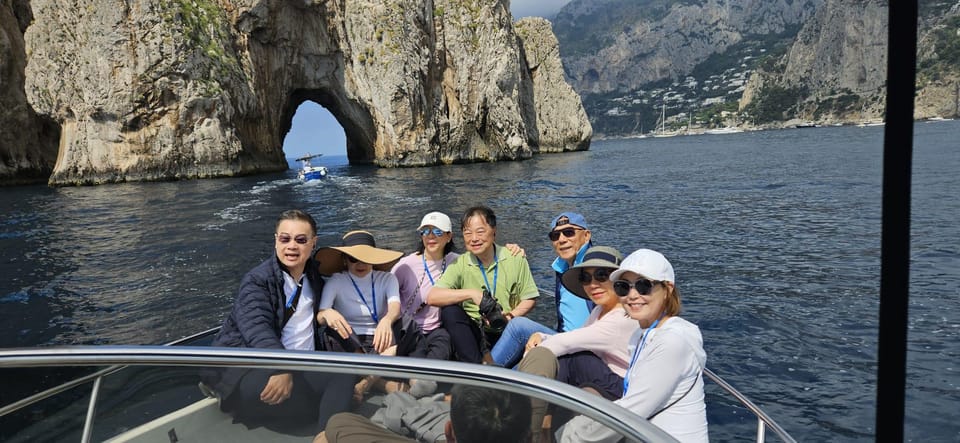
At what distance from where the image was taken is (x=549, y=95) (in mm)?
64938

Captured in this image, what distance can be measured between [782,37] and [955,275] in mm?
206882

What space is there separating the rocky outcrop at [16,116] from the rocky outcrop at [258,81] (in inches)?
139

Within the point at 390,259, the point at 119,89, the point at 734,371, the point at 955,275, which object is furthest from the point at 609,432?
the point at 119,89

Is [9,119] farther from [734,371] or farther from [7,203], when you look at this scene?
[734,371]

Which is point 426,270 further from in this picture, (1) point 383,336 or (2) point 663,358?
(2) point 663,358

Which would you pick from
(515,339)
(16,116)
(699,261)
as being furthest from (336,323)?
(16,116)

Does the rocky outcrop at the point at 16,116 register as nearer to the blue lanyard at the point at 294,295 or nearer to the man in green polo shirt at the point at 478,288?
the blue lanyard at the point at 294,295

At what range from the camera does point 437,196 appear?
22.0 m

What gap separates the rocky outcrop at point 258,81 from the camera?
30766 mm

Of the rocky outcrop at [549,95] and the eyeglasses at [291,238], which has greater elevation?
the rocky outcrop at [549,95]

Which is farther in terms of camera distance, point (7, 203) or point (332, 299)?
point (7, 203)

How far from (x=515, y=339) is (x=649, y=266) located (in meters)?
1.92

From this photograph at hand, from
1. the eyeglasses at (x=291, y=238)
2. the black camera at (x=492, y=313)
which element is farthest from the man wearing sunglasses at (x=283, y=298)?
the black camera at (x=492, y=313)

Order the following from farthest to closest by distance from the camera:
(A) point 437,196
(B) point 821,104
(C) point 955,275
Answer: (B) point 821,104 < (A) point 437,196 < (C) point 955,275
